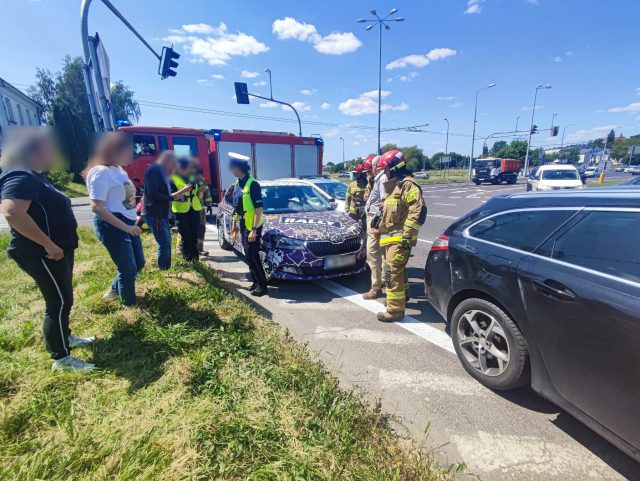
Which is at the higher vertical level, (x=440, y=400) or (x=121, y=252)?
(x=121, y=252)

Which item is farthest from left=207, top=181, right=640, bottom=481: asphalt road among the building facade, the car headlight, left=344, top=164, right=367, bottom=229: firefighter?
the building facade

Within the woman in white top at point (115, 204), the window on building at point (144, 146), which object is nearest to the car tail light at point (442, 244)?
the woman in white top at point (115, 204)

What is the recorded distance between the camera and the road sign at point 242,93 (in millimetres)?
16884

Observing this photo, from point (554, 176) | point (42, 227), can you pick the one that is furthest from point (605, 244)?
point (554, 176)

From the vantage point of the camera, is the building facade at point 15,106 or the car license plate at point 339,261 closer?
the car license plate at point 339,261

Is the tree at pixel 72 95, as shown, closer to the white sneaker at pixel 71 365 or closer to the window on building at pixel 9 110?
the window on building at pixel 9 110

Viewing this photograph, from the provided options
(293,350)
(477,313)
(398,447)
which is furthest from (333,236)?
(398,447)

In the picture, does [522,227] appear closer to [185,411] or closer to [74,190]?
[185,411]

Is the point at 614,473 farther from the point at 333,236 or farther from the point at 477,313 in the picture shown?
the point at 333,236

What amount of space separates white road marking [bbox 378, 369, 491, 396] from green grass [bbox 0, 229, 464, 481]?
419 millimetres

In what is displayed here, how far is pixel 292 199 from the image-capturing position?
221 inches

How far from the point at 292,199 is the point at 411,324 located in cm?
299

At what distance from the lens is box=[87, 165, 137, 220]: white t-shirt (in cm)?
299

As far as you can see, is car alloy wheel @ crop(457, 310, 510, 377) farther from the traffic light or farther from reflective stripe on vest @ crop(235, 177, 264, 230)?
the traffic light
